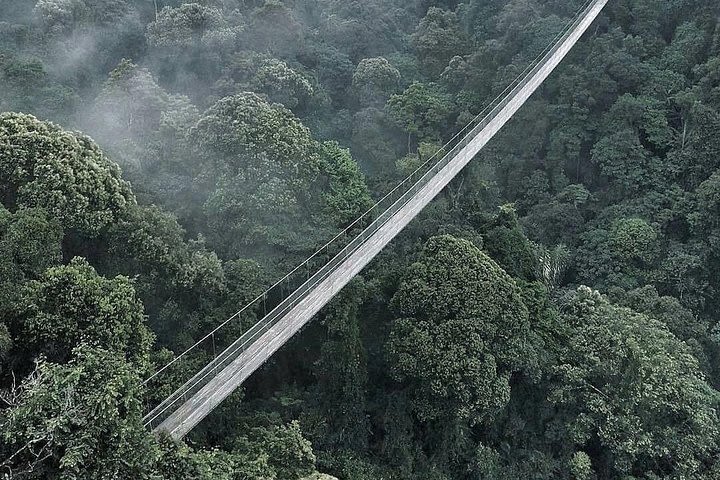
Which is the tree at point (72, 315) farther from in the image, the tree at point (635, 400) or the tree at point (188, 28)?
the tree at point (188, 28)

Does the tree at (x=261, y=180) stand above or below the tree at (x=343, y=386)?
above

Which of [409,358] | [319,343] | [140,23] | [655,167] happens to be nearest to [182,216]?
[319,343]

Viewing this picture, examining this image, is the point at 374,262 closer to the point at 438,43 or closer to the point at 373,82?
the point at 373,82

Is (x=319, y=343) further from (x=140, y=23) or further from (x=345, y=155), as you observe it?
(x=140, y=23)

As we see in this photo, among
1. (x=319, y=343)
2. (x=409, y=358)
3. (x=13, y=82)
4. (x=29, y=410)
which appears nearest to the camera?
(x=29, y=410)

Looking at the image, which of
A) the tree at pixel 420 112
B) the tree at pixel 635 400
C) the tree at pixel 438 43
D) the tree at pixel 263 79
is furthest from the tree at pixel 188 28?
A: the tree at pixel 635 400

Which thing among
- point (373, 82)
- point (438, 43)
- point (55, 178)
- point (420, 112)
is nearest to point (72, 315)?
point (55, 178)
